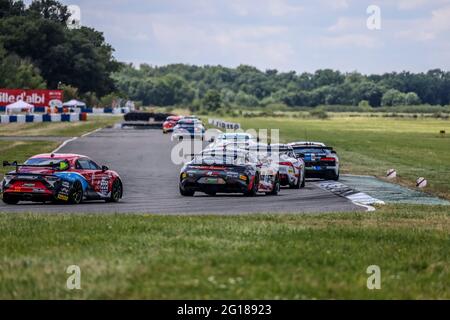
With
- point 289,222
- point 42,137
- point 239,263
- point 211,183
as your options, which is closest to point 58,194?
point 211,183

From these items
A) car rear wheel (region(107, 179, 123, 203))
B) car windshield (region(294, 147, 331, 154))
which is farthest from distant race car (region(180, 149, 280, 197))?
car windshield (region(294, 147, 331, 154))

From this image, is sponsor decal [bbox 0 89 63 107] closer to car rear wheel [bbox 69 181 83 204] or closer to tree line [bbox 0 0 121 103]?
tree line [bbox 0 0 121 103]

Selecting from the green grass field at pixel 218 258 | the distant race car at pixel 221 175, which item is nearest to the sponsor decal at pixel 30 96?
the distant race car at pixel 221 175

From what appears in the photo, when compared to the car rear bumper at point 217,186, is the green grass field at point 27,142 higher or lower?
lower

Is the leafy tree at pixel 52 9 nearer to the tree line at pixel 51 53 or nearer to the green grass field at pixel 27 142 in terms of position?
the tree line at pixel 51 53

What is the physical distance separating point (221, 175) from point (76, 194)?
4.18m

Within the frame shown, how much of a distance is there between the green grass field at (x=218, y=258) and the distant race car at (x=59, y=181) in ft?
22.4

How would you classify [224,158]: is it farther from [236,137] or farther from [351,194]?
[236,137]

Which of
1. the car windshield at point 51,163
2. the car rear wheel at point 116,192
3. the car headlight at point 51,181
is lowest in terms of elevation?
the car rear wheel at point 116,192

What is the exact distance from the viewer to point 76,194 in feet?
83.1

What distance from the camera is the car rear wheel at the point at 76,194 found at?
25.1 meters

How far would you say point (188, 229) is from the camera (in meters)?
15.7

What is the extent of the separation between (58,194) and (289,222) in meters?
8.16
